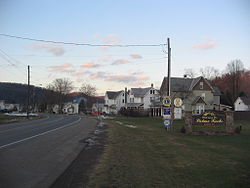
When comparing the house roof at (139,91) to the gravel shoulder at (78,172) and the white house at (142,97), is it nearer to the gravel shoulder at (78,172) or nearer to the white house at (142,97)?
the white house at (142,97)

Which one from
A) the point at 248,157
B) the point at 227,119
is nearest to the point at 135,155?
the point at 248,157

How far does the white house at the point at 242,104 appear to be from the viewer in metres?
64.3

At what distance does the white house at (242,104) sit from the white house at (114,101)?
3424 cm

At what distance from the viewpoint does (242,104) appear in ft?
216

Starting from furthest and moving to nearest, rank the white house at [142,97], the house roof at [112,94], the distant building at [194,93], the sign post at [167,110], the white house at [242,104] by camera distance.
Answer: the house roof at [112,94] < the white house at [142,97] < the white house at [242,104] < the distant building at [194,93] < the sign post at [167,110]

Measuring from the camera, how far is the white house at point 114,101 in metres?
87.9

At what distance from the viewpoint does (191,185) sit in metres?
6.64

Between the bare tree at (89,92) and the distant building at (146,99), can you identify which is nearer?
the distant building at (146,99)

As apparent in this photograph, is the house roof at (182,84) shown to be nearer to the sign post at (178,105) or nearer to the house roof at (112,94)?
the sign post at (178,105)

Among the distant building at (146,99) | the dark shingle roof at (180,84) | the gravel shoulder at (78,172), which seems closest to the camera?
the gravel shoulder at (78,172)

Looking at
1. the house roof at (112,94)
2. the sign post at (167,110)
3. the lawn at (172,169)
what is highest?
the house roof at (112,94)

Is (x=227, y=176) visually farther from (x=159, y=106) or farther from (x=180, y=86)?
(x=159, y=106)

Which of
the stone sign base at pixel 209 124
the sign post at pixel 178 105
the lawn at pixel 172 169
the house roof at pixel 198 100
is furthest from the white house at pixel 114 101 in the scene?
the lawn at pixel 172 169

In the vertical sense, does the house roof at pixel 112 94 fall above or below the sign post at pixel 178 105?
above
